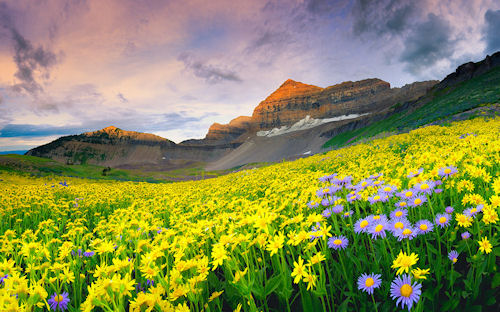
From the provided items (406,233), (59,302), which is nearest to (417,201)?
(406,233)

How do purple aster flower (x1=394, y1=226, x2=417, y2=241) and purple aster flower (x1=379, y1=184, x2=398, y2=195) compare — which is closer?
purple aster flower (x1=394, y1=226, x2=417, y2=241)

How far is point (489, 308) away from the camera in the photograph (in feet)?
5.55

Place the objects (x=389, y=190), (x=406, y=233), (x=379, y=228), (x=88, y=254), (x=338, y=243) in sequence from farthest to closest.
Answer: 1. (x=88, y=254)
2. (x=389, y=190)
3. (x=338, y=243)
4. (x=379, y=228)
5. (x=406, y=233)

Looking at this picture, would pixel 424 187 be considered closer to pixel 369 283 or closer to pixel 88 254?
pixel 369 283

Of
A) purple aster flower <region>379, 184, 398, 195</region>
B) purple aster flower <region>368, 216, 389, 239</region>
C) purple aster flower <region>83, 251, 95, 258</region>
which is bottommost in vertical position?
purple aster flower <region>83, 251, 95, 258</region>

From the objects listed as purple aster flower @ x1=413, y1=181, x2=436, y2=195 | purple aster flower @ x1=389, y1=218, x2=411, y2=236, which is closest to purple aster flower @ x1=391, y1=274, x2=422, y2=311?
purple aster flower @ x1=389, y1=218, x2=411, y2=236

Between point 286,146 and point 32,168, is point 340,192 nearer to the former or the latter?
point 32,168

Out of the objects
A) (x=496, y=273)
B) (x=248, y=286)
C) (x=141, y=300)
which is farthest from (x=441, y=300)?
(x=141, y=300)

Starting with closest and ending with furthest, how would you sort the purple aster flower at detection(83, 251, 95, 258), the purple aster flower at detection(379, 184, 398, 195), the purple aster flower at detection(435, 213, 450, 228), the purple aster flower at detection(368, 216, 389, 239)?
the purple aster flower at detection(368, 216, 389, 239)
the purple aster flower at detection(435, 213, 450, 228)
the purple aster flower at detection(379, 184, 398, 195)
the purple aster flower at detection(83, 251, 95, 258)

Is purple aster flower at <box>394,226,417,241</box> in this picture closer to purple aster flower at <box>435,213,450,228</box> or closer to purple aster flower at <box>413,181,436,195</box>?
purple aster flower at <box>435,213,450,228</box>

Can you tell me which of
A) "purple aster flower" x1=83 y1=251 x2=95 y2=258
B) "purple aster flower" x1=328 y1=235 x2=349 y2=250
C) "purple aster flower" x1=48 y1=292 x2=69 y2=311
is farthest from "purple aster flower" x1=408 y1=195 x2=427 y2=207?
"purple aster flower" x1=83 y1=251 x2=95 y2=258

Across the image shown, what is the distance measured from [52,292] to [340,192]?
439 centimetres

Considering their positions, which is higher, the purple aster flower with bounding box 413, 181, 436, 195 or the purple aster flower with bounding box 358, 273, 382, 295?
the purple aster flower with bounding box 413, 181, 436, 195

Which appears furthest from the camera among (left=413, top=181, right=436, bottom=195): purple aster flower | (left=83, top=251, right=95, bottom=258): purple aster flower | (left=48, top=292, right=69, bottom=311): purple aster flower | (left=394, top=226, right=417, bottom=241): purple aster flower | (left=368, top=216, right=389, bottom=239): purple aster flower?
(left=83, top=251, right=95, bottom=258): purple aster flower
